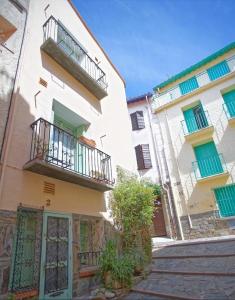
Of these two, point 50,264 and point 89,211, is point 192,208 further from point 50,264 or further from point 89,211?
point 50,264

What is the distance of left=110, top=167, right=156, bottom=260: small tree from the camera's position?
750cm

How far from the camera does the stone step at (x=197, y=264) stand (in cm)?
584

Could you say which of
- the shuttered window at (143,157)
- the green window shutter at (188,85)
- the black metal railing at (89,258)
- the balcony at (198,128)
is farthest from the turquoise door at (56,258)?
the green window shutter at (188,85)

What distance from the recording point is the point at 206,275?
561 cm

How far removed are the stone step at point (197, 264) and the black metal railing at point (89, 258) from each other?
1.97m

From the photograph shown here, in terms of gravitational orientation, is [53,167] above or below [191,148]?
below

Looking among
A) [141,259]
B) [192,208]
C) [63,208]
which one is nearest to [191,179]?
[192,208]

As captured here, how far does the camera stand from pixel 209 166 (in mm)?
13289

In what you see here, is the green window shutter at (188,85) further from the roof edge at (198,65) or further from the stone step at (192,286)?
the stone step at (192,286)

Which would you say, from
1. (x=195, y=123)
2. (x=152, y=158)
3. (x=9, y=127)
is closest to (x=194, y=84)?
(x=195, y=123)

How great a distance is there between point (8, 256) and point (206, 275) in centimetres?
479

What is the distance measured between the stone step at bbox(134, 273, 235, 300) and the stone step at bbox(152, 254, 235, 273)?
37cm

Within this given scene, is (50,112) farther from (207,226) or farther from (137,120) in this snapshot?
(137,120)

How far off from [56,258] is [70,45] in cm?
821
